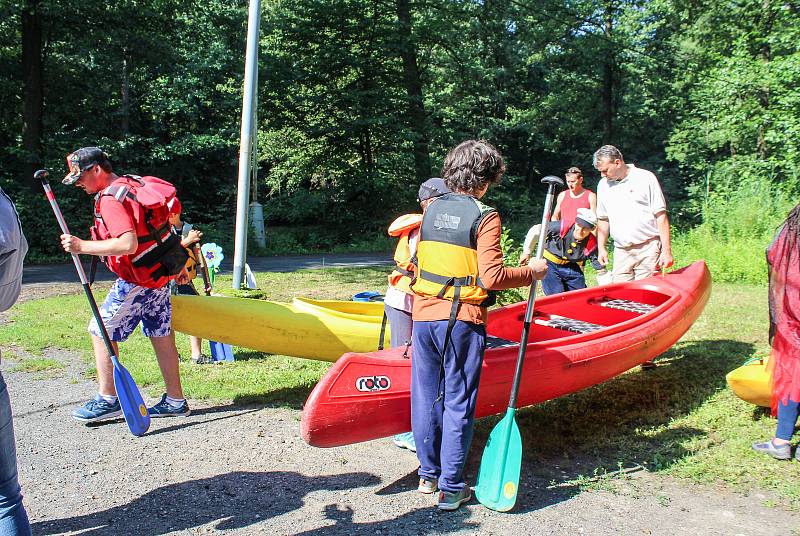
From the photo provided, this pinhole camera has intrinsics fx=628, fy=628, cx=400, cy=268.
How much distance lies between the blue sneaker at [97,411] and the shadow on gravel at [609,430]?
8.15 feet

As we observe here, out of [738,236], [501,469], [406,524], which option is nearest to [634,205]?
[501,469]

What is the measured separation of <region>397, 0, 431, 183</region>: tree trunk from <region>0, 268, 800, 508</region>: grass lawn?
12.7 m

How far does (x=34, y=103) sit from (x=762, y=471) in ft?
53.6

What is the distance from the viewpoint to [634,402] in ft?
16.1

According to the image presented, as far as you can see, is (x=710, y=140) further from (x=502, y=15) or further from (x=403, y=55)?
(x=403, y=55)

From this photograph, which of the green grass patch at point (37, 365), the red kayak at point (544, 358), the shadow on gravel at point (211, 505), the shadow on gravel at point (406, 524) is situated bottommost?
the shadow on gravel at point (406, 524)

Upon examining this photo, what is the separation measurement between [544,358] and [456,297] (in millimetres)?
1165

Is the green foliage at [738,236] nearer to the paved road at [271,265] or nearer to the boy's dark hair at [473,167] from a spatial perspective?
the paved road at [271,265]

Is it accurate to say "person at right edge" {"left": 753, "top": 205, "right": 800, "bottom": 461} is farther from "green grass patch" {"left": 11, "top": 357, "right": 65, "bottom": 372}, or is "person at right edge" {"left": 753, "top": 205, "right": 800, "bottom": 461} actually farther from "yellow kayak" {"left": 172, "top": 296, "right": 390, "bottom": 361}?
"green grass patch" {"left": 11, "top": 357, "right": 65, "bottom": 372}

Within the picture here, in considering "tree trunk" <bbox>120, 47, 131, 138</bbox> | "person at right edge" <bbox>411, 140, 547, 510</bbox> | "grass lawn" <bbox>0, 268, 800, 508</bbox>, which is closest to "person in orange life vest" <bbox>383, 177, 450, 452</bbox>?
"person at right edge" <bbox>411, 140, 547, 510</bbox>

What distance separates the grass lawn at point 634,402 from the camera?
12.5 ft

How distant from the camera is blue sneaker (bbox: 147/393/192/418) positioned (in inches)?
177

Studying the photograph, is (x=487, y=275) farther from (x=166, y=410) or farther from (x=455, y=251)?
(x=166, y=410)

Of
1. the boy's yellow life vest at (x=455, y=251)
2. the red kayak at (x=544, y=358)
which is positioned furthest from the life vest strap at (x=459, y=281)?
the red kayak at (x=544, y=358)
